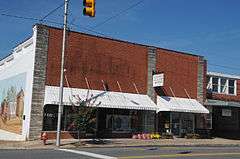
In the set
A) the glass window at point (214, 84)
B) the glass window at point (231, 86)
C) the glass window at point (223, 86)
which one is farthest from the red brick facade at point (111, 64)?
the glass window at point (231, 86)

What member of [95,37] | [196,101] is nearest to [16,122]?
[95,37]

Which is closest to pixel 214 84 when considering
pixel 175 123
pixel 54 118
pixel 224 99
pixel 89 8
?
pixel 224 99

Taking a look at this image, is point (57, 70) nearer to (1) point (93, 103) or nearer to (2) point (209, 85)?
(1) point (93, 103)

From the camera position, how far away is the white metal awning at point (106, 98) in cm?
2958

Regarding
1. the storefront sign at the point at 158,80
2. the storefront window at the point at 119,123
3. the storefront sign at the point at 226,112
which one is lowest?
the storefront window at the point at 119,123

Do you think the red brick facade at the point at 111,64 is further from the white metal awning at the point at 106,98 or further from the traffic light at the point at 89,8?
the traffic light at the point at 89,8

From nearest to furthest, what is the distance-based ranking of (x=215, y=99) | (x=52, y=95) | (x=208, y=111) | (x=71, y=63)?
(x=52, y=95)
(x=71, y=63)
(x=208, y=111)
(x=215, y=99)

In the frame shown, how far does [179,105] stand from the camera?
119 feet

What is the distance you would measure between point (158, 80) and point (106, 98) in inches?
210

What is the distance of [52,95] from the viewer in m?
29.5

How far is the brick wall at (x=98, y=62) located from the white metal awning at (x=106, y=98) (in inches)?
21.1

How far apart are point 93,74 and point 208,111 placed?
11.7 metres

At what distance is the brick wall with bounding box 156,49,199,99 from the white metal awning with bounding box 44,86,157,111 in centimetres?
298

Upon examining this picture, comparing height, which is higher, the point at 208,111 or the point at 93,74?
the point at 93,74
